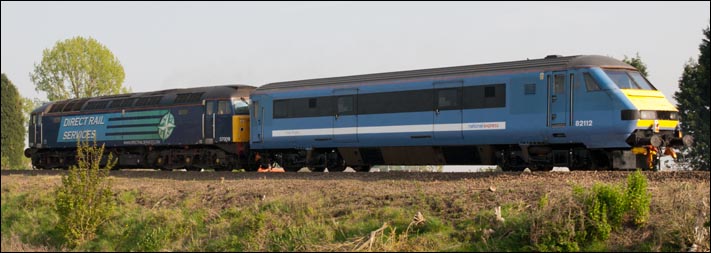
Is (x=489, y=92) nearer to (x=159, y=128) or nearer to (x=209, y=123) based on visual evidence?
(x=209, y=123)

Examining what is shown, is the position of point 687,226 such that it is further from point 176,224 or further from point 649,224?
point 176,224

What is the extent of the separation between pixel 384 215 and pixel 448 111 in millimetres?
8192

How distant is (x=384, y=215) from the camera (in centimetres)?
1549

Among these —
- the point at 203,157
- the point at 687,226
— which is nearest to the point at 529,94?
the point at 687,226

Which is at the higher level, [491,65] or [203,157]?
[491,65]

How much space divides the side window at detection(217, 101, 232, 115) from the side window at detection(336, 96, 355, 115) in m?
6.11

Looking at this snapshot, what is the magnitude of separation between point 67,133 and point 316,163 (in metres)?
15.0

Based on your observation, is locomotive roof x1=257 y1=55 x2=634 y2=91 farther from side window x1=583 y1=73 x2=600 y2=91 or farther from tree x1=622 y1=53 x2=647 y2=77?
tree x1=622 y1=53 x2=647 y2=77

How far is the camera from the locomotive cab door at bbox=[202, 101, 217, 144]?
30.2 metres

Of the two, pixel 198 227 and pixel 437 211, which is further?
pixel 198 227

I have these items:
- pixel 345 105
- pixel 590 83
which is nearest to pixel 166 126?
pixel 345 105

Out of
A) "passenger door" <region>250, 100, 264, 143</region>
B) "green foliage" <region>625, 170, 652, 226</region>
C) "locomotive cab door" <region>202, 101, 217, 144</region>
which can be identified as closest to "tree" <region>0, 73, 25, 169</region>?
"locomotive cab door" <region>202, 101, 217, 144</region>

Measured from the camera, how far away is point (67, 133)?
118 ft

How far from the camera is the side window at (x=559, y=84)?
21.0m
